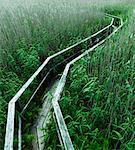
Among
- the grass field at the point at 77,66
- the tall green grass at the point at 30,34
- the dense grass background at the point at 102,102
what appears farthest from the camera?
the tall green grass at the point at 30,34

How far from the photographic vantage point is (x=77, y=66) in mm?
3754

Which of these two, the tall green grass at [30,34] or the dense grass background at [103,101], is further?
the tall green grass at [30,34]

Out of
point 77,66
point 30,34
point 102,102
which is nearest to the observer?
point 102,102

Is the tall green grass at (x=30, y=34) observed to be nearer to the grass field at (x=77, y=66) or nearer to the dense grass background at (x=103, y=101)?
the grass field at (x=77, y=66)

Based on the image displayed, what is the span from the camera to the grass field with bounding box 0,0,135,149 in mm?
2682

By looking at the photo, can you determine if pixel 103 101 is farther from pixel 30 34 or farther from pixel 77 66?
pixel 30 34

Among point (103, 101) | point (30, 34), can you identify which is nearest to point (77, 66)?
point (103, 101)

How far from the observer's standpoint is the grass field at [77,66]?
8.80 ft

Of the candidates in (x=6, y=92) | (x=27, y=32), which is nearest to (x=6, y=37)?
(x=27, y=32)

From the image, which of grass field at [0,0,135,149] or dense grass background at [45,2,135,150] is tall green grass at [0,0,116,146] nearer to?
grass field at [0,0,135,149]

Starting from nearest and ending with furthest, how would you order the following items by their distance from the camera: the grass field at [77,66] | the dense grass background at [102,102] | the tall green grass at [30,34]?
the dense grass background at [102,102] < the grass field at [77,66] < the tall green grass at [30,34]

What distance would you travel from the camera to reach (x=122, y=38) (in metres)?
3.90

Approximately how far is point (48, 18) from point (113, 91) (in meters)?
2.38

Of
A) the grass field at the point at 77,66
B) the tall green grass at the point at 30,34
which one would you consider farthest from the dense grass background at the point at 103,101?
the tall green grass at the point at 30,34
